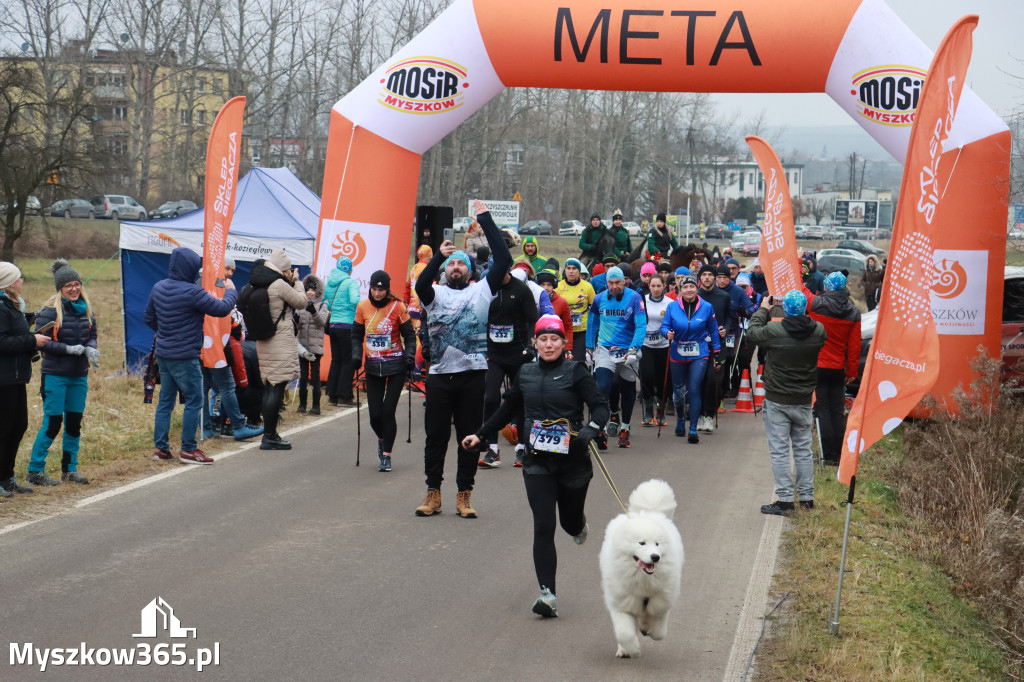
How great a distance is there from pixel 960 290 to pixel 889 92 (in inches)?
104

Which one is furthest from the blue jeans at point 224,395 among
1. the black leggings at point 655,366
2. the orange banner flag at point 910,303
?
the orange banner flag at point 910,303

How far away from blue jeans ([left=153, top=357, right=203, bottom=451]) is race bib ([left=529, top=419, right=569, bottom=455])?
5.31m

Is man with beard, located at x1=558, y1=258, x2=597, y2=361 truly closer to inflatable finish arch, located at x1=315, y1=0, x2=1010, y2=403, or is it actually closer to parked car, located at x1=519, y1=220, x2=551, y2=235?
→ inflatable finish arch, located at x1=315, y1=0, x2=1010, y2=403

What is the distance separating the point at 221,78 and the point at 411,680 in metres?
48.2

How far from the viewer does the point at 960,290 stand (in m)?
13.3

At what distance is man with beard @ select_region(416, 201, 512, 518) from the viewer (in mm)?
8961

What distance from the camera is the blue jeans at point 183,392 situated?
10742mm

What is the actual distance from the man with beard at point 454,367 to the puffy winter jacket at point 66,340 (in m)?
3.11

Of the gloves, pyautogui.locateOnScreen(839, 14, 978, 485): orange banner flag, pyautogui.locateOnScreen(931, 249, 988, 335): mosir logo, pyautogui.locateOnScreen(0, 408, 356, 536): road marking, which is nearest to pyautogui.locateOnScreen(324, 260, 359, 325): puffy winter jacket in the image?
pyautogui.locateOnScreen(0, 408, 356, 536): road marking

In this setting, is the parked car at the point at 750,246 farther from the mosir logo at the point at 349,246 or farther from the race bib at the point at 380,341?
the race bib at the point at 380,341

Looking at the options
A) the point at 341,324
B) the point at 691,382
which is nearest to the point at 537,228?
the point at 341,324

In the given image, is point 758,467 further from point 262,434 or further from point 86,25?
point 86,25

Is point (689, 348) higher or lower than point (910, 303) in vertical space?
lower

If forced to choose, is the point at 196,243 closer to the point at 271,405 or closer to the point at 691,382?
the point at 271,405
